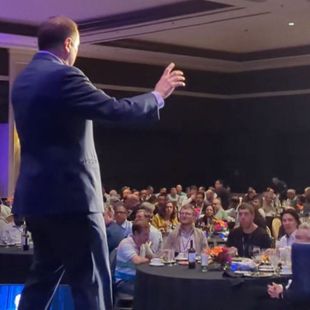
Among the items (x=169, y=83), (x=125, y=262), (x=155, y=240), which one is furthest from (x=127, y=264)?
(x=169, y=83)

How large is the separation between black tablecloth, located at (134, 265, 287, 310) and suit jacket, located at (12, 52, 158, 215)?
340cm

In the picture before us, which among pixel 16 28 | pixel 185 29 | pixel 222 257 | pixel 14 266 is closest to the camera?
pixel 222 257

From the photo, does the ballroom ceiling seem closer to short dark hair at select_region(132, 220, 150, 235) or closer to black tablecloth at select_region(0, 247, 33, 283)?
short dark hair at select_region(132, 220, 150, 235)

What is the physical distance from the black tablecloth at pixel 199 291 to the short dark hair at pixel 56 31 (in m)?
3.54

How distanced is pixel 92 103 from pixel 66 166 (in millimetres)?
206

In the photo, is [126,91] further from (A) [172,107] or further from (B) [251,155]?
(B) [251,155]

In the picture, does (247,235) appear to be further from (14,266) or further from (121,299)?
(14,266)

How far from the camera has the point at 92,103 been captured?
2.23 metres

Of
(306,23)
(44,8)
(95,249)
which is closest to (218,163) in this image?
(306,23)

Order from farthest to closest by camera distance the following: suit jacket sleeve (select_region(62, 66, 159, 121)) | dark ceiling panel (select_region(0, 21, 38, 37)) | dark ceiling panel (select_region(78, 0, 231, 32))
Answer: dark ceiling panel (select_region(0, 21, 38, 37)) < dark ceiling panel (select_region(78, 0, 231, 32)) < suit jacket sleeve (select_region(62, 66, 159, 121))

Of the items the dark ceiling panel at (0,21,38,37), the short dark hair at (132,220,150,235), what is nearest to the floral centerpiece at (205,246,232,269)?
the short dark hair at (132,220,150,235)

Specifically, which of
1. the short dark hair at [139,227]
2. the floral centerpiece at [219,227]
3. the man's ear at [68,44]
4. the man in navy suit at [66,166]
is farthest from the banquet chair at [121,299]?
the man's ear at [68,44]

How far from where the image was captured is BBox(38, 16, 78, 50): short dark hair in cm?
232

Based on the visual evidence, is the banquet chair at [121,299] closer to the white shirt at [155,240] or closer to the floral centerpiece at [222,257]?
the white shirt at [155,240]
